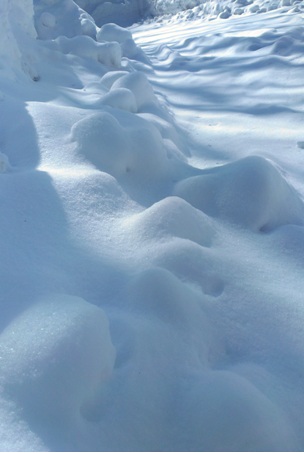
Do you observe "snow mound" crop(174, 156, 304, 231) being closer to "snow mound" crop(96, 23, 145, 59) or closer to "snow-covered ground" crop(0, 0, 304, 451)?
"snow-covered ground" crop(0, 0, 304, 451)

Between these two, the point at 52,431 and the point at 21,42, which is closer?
the point at 52,431

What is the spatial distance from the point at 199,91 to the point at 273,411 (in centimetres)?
288

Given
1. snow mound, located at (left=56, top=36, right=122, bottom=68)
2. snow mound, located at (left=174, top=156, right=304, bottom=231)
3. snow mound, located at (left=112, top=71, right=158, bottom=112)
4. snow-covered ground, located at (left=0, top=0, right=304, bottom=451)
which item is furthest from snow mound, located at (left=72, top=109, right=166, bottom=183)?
snow mound, located at (left=56, top=36, right=122, bottom=68)

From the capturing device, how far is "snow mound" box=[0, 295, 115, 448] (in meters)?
0.87

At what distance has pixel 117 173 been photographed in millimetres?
1683

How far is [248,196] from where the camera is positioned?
157cm

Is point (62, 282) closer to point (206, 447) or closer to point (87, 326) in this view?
point (87, 326)

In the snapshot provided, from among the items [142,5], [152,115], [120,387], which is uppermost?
[120,387]

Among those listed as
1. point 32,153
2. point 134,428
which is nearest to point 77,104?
point 32,153

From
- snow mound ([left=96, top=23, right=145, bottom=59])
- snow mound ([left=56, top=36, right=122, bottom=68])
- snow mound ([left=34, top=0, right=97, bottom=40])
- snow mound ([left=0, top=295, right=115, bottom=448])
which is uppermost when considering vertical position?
snow mound ([left=0, top=295, right=115, bottom=448])

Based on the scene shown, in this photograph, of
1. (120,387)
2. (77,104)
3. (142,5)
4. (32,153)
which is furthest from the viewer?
(142,5)

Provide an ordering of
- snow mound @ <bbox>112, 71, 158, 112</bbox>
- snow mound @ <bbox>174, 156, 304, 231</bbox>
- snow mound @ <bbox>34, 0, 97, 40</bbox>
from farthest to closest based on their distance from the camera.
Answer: snow mound @ <bbox>34, 0, 97, 40</bbox> → snow mound @ <bbox>112, 71, 158, 112</bbox> → snow mound @ <bbox>174, 156, 304, 231</bbox>

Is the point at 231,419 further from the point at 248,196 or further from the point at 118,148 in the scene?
the point at 118,148

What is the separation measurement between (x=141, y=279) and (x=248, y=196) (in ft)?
1.84
